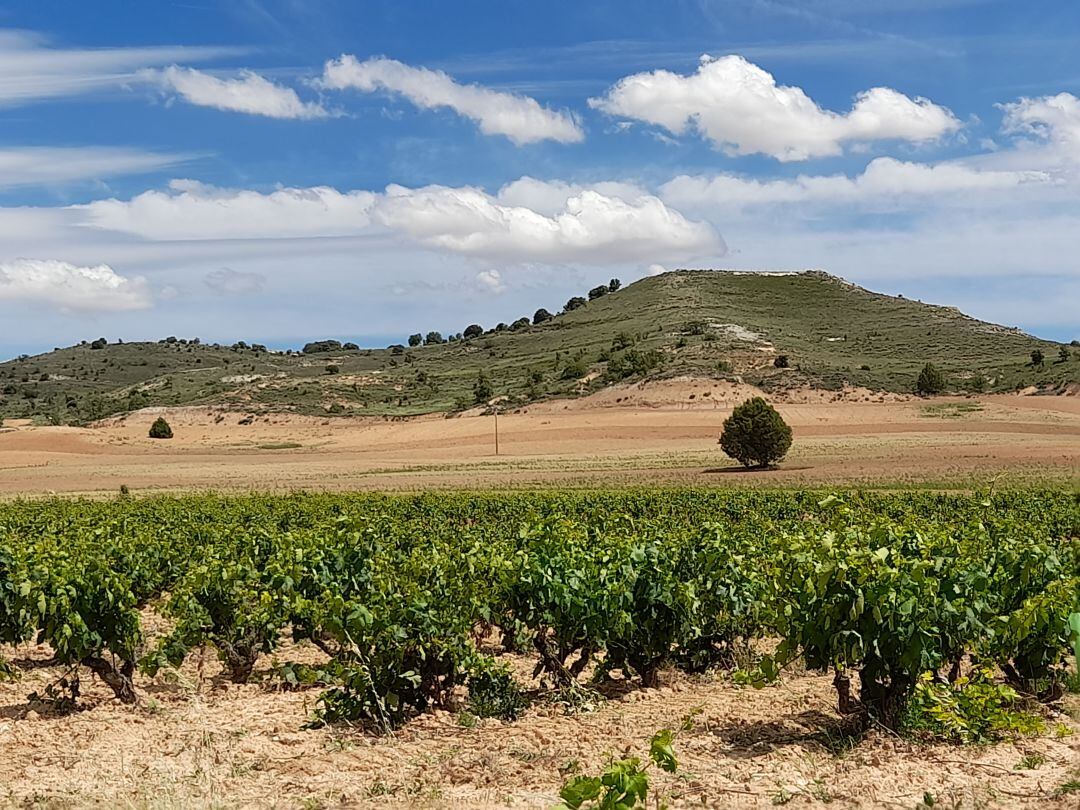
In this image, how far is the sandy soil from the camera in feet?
144

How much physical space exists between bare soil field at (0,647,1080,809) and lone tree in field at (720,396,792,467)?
37.3m

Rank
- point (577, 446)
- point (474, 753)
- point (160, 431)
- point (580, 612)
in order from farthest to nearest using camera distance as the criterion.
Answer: point (160, 431)
point (577, 446)
point (580, 612)
point (474, 753)

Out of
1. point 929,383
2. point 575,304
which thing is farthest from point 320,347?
point 929,383

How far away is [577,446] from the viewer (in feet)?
213

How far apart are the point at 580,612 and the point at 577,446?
55425mm

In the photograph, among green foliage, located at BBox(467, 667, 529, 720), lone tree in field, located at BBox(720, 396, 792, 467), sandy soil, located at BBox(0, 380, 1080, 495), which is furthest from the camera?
lone tree in field, located at BBox(720, 396, 792, 467)

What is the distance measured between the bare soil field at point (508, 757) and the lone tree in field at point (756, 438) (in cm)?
3727

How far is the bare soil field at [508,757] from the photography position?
683 cm

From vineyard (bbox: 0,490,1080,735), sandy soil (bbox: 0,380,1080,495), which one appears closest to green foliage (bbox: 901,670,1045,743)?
vineyard (bbox: 0,490,1080,735)

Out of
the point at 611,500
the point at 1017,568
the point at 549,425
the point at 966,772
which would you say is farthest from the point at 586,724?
the point at 549,425

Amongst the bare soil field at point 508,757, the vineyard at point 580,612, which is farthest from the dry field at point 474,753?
the vineyard at point 580,612

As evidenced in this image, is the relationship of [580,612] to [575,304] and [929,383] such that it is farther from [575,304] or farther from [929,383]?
[575,304]

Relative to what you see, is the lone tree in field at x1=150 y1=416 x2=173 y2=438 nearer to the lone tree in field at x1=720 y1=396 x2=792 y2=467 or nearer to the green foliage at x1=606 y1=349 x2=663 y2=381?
the green foliage at x1=606 y1=349 x2=663 y2=381

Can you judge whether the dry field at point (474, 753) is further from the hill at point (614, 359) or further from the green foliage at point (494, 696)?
the hill at point (614, 359)
